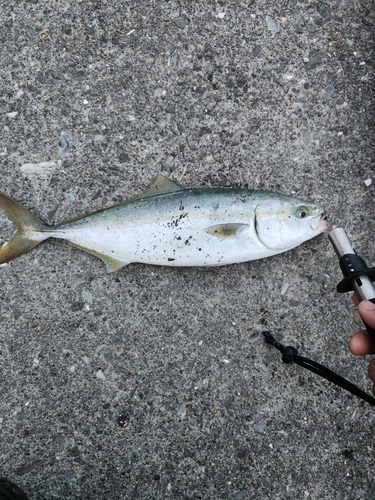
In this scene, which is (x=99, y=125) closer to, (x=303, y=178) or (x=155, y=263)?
(x=155, y=263)

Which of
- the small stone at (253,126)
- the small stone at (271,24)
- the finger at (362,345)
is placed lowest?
the finger at (362,345)

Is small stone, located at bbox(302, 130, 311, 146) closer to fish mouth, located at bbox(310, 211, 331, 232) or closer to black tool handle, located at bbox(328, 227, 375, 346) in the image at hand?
fish mouth, located at bbox(310, 211, 331, 232)

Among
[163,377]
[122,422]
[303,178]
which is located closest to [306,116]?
[303,178]

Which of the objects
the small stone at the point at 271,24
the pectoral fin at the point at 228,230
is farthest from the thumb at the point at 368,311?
the small stone at the point at 271,24

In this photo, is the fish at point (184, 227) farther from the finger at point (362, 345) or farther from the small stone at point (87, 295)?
the finger at point (362, 345)

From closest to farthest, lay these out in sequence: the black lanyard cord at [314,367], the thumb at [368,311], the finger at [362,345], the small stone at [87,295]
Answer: the thumb at [368,311] < the finger at [362,345] < the black lanyard cord at [314,367] < the small stone at [87,295]

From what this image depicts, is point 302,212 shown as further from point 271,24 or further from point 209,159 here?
point 271,24

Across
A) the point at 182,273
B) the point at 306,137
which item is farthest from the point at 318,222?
the point at 182,273
